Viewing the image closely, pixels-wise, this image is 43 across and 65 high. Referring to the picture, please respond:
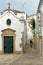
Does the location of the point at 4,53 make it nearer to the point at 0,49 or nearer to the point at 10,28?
the point at 0,49

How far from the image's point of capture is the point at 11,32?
38250mm

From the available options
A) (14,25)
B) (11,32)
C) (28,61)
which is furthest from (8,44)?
(28,61)

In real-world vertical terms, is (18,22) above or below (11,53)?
above

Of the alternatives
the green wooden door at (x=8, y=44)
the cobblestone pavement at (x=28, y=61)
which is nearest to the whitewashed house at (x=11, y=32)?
the green wooden door at (x=8, y=44)

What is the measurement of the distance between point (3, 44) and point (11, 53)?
1.73 metres

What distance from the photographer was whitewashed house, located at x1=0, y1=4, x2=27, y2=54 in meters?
37.9

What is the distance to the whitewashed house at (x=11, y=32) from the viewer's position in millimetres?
37938

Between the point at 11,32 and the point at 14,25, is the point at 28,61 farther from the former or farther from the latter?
the point at 14,25

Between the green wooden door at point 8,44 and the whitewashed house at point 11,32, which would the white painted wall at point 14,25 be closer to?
the whitewashed house at point 11,32

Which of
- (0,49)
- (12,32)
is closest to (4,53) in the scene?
(0,49)

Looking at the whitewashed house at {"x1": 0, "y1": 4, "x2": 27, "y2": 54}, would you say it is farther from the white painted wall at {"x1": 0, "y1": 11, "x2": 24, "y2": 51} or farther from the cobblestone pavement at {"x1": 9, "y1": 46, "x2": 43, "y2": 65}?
the cobblestone pavement at {"x1": 9, "y1": 46, "x2": 43, "y2": 65}

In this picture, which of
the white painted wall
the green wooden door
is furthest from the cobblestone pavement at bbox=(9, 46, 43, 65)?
the green wooden door

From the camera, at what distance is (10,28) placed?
38.2 metres

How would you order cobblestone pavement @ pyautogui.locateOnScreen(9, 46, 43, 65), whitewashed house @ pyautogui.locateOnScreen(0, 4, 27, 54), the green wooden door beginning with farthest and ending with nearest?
the green wooden door
whitewashed house @ pyautogui.locateOnScreen(0, 4, 27, 54)
cobblestone pavement @ pyautogui.locateOnScreen(9, 46, 43, 65)
